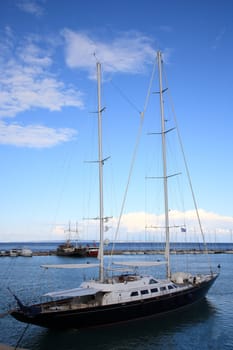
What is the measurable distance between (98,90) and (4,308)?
68.8 feet

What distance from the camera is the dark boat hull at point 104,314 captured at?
22223mm

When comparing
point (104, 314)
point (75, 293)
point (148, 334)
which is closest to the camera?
point (148, 334)

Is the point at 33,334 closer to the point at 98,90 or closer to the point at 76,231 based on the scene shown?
the point at 98,90

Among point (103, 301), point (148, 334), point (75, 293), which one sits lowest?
point (148, 334)

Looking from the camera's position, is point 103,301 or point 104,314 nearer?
point 104,314

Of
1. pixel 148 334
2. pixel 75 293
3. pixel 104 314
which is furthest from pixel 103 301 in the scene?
pixel 148 334

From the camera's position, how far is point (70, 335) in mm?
22609

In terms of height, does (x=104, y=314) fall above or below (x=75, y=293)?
below

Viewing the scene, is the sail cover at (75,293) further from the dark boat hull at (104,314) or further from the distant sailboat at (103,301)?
the dark boat hull at (104,314)

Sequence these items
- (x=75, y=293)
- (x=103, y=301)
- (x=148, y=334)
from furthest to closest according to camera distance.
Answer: (x=103, y=301), (x=75, y=293), (x=148, y=334)

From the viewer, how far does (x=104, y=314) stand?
23.7 meters

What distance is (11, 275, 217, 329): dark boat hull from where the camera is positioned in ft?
72.9

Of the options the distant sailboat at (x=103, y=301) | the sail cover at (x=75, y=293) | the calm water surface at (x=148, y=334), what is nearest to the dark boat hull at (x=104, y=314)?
the distant sailboat at (x=103, y=301)

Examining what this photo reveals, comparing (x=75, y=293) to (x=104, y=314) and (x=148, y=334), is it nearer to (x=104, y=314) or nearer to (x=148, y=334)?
(x=104, y=314)
